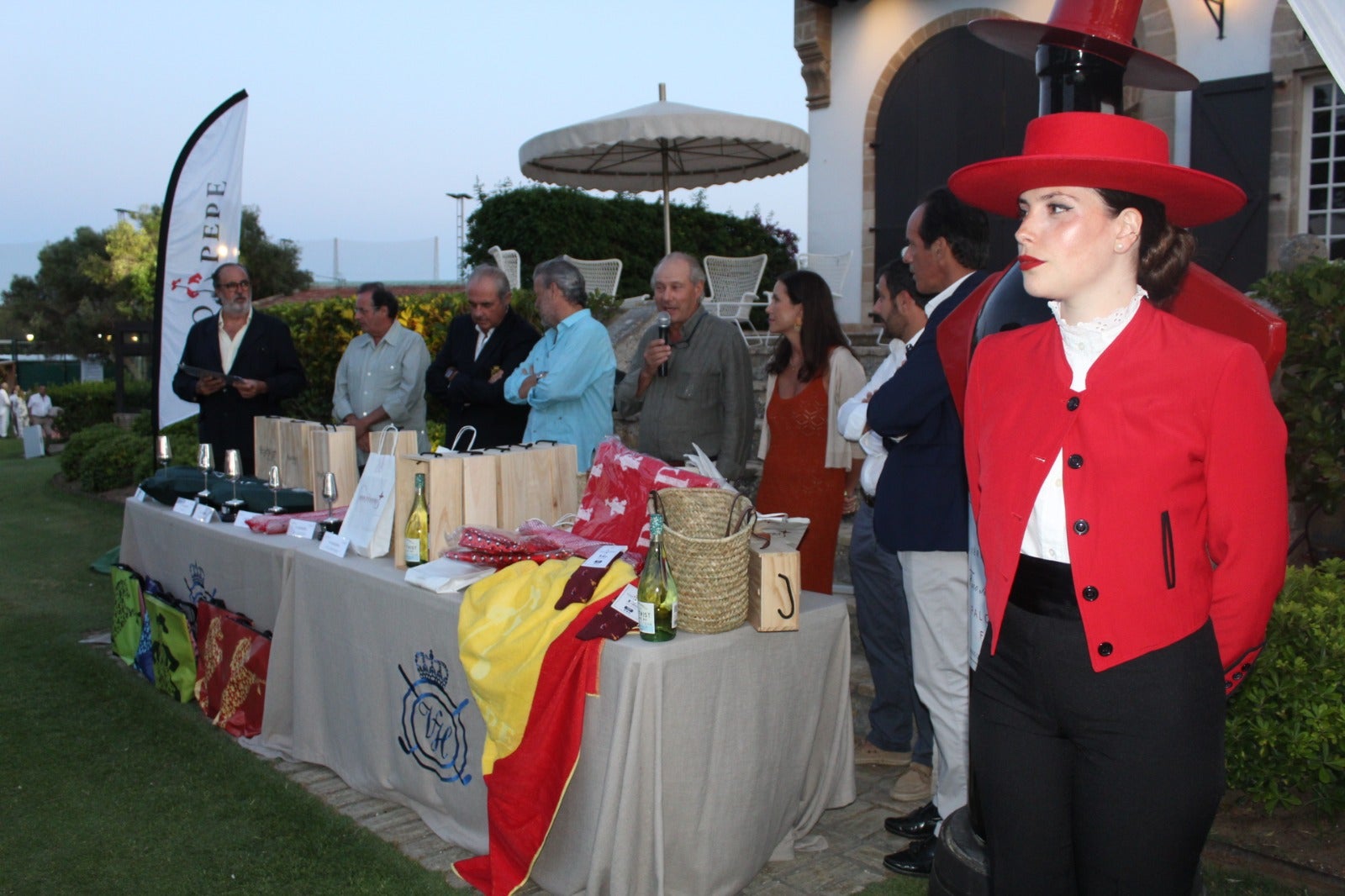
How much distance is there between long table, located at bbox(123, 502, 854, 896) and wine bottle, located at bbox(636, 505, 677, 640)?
43 mm

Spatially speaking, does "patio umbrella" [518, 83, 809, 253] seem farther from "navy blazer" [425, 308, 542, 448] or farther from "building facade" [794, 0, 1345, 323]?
"navy blazer" [425, 308, 542, 448]

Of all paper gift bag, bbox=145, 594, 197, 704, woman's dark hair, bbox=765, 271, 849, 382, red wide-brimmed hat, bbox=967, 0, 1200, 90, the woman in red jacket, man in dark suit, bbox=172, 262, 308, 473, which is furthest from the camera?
man in dark suit, bbox=172, 262, 308, 473

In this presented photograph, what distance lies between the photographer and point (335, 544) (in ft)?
11.8

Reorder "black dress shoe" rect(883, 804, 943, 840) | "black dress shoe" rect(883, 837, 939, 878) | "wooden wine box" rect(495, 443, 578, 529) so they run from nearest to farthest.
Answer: "black dress shoe" rect(883, 837, 939, 878) → "black dress shoe" rect(883, 804, 943, 840) → "wooden wine box" rect(495, 443, 578, 529)

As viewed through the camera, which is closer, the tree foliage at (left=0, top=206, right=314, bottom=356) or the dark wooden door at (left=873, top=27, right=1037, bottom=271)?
the dark wooden door at (left=873, top=27, right=1037, bottom=271)

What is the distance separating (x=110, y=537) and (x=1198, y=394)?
8.87m

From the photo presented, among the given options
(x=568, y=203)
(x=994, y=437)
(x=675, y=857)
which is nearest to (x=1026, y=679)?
(x=994, y=437)

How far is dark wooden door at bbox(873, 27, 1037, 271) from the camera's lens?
908 centimetres

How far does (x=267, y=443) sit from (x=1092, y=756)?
4.01m

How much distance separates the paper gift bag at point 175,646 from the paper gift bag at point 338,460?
772 mm

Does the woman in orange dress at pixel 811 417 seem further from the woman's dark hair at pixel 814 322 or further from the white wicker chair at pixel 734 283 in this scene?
the white wicker chair at pixel 734 283

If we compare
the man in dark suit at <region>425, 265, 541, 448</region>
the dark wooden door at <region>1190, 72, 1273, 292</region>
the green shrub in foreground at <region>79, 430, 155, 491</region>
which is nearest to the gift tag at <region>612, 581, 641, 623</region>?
the man in dark suit at <region>425, 265, 541, 448</region>

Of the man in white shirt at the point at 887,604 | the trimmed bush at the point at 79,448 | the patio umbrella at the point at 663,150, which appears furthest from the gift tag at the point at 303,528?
the trimmed bush at the point at 79,448

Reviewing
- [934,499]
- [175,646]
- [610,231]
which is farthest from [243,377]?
[610,231]
